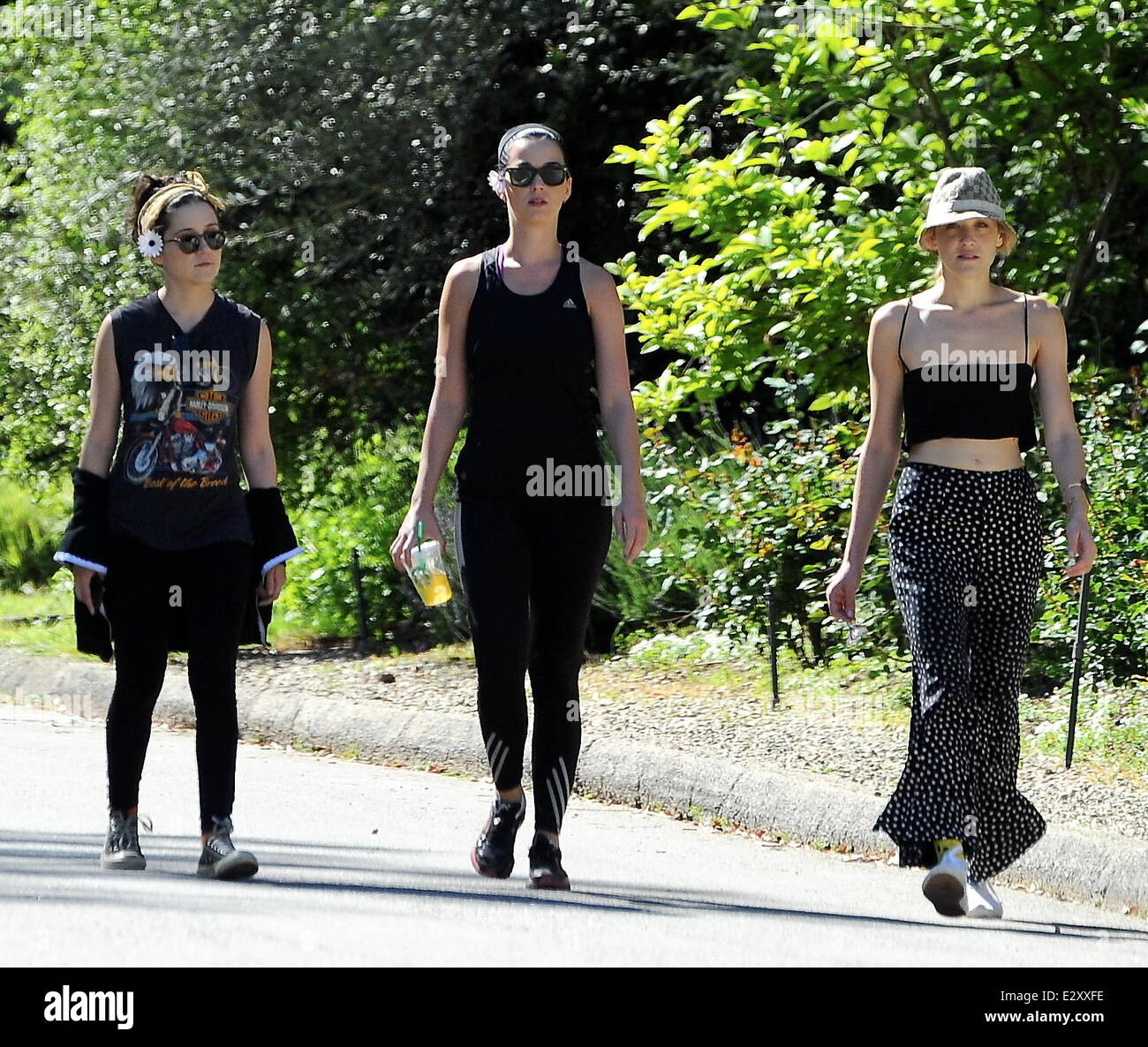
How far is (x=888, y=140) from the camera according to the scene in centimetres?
866

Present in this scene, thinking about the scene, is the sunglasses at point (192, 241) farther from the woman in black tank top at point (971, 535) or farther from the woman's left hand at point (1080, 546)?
the woman's left hand at point (1080, 546)

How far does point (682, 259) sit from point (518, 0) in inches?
121

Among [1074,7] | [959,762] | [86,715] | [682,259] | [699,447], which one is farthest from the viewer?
[699,447]

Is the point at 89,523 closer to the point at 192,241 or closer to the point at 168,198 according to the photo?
the point at 192,241

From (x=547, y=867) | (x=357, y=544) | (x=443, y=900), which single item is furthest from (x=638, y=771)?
(x=357, y=544)

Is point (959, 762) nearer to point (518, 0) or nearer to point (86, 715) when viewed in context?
point (86, 715)

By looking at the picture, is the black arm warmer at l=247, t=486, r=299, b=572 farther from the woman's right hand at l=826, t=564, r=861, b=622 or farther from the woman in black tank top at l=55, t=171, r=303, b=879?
the woman's right hand at l=826, t=564, r=861, b=622

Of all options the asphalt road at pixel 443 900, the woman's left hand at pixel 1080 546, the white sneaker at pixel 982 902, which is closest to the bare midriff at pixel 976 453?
the woman's left hand at pixel 1080 546

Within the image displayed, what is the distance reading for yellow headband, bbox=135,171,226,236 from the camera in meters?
→ 5.38

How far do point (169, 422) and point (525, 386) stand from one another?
3.16 ft

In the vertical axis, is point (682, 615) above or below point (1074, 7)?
below

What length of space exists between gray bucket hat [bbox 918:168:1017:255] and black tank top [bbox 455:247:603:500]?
980mm
